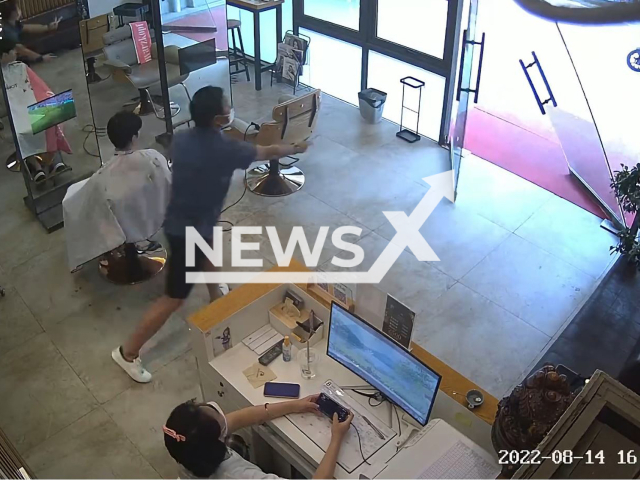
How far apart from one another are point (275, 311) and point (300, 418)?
577 millimetres

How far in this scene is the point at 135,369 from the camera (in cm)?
387

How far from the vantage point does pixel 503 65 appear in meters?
6.62

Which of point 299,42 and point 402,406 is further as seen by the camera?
point 299,42

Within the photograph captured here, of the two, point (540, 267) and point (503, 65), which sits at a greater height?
point (503, 65)

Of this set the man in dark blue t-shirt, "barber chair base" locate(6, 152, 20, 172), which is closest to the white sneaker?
the man in dark blue t-shirt

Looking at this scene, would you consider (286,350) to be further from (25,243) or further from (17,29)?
(17,29)

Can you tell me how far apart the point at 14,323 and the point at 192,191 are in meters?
1.55

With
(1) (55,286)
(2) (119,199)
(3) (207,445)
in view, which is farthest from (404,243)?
(3) (207,445)

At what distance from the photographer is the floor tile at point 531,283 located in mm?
4344

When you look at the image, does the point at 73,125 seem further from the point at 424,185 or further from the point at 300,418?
the point at 300,418

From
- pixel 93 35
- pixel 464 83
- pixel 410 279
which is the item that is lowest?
pixel 410 279

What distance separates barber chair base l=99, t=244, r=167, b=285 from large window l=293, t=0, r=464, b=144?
2924mm

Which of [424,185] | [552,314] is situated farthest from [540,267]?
[424,185]

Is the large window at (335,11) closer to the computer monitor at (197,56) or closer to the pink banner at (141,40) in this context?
the computer monitor at (197,56)
